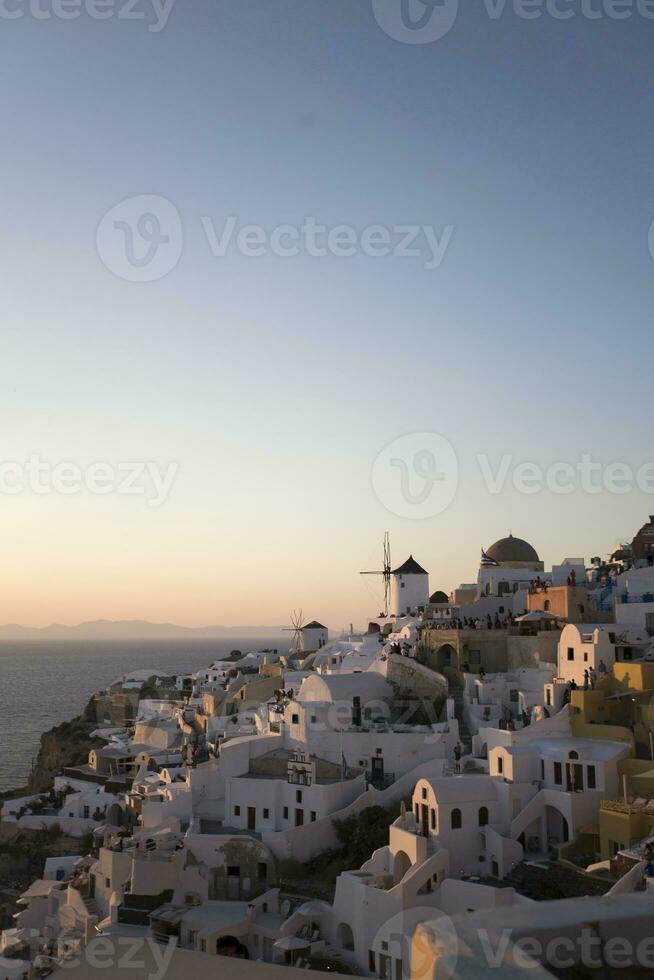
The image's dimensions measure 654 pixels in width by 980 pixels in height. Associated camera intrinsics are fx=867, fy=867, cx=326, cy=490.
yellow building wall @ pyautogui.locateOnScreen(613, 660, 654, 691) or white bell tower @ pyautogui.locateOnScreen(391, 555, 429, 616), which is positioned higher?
white bell tower @ pyautogui.locateOnScreen(391, 555, 429, 616)

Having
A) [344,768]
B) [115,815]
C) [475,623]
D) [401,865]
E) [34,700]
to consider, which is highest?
[475,623]

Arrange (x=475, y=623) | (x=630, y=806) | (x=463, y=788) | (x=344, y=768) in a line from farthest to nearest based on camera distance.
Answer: (x=475, y=623) < (x=344, y=768) < (x=463, y=788) < (x=630, y=806)

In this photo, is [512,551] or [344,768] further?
[512,551]

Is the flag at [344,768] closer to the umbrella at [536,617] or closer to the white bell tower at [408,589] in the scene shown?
the umbrella at [536,617]

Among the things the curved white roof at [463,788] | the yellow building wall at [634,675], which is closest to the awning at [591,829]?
the curved white roof at [463,788]

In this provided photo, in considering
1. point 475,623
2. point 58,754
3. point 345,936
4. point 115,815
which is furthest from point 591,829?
point 58,754

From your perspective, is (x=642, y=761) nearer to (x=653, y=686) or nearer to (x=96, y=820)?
(x=653, y=686)

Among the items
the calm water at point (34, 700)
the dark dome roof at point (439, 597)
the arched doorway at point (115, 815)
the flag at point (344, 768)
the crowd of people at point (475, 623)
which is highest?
the dark dome roof at point (439, 597)

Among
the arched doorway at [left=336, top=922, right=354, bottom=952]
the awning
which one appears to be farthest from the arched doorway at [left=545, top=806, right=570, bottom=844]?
the arched doorway at [left=336, top=922, right=354, bottom=952]

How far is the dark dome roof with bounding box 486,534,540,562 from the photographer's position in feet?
155

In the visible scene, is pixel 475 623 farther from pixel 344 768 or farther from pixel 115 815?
pixel 115 815

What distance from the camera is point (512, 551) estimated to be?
4756cm

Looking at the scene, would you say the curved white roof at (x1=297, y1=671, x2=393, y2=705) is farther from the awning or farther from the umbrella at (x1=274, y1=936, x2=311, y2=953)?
the umbrella at (x1=274, y1=936, x2=311, y2=953)

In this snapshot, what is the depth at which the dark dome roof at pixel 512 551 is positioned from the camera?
4739 centimetres
